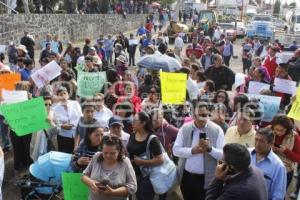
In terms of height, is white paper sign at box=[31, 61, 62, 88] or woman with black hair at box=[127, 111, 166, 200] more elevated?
white paper sign at box=[31, 61, 62, 88]

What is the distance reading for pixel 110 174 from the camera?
4.59 metres

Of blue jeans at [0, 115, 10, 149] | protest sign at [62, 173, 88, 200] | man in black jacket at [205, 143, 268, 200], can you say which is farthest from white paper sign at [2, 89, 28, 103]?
man in black jacket at [205, 143, 268, 200]

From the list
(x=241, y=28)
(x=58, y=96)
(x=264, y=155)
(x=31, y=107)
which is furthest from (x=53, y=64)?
(x=241, y=28)

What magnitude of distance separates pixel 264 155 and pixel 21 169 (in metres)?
4.34

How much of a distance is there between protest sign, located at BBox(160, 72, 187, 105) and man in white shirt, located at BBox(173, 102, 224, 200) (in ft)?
5.61

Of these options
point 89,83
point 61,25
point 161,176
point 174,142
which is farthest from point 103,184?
point 61,25

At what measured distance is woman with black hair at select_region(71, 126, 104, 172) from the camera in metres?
5.23

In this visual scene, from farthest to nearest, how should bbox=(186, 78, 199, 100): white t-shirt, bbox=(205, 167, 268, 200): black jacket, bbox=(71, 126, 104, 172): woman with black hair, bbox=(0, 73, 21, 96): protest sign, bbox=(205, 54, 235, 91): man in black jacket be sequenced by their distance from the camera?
1. bbox=(205, 54, 235, 91): man in black jacket
2. bbox=(186, 78, 199, 100): white t-shirt
3. bbox=(0, 73, 21, 96): protest sign
4. bbox=(71, 126, 104, 172): woman with black hair
5. bbox=(205, 167, 268, 200): black jacket

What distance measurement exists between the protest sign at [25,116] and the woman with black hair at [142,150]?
165 centimetres

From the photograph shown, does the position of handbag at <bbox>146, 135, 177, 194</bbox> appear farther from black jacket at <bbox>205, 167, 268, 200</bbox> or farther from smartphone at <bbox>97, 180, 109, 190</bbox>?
black jacket at <bbox>205, 167, 268, 200</bbox>

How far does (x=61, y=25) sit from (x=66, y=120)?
19.4 m

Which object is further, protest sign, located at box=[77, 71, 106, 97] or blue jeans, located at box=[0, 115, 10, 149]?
protest sign, located at box=[77, 71, 106, 97]

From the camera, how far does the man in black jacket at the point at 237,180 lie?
3.59 meters

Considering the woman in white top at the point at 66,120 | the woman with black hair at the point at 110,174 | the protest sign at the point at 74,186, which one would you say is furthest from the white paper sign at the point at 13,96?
the woman with black hair at the point at 110,174
